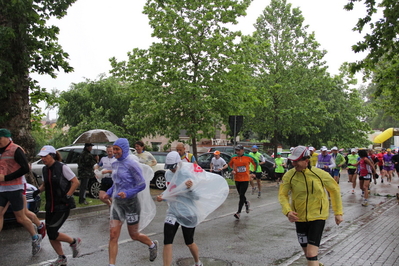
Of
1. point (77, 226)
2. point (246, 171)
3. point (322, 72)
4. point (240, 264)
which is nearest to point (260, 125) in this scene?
point (322, 72)

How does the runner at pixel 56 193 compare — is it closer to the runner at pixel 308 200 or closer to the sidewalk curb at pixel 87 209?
the runner at pixel 308 200

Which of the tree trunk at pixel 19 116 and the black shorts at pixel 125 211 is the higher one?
the tree trunk at pixel 19 116

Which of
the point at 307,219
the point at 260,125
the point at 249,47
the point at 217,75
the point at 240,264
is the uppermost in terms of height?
the point at 249,47

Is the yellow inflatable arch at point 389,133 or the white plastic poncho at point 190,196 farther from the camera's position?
the yellow inflatable arch at point 389,133

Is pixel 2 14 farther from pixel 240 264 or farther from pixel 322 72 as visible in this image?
pixel 322 72

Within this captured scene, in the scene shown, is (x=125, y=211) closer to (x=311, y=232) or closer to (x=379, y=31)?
(x=311, y=232)

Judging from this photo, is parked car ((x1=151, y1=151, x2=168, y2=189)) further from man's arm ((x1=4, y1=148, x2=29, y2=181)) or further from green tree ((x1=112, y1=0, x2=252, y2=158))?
man's arm ((x1=4, y1=148, x2=29, y2=181))

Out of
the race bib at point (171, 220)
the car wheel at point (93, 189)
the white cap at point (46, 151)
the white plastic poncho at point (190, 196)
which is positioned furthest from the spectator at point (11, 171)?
the car wheel at point (93, 189)

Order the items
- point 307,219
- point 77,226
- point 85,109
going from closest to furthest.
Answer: point 307,219 → point 77,226 → point 85,109

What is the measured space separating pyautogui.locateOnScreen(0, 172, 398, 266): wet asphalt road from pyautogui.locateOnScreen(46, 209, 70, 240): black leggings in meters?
0.68

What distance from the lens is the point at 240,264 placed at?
247 inches

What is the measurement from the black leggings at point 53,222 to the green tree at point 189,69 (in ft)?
42.0

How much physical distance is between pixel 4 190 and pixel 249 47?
50.4ft

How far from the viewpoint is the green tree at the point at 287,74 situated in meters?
27.6
